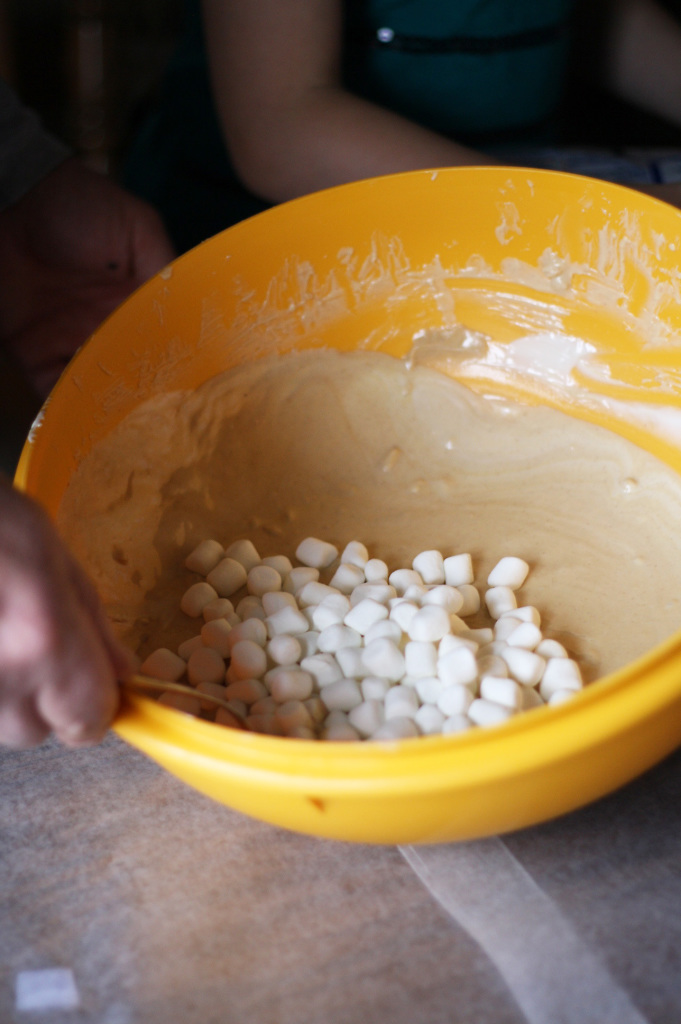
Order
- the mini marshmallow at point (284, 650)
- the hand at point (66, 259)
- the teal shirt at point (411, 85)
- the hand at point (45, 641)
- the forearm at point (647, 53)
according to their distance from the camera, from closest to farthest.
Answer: the hand at point (45, 641)
the mini marshmallow at point (284, 650)
the hand at point (66, 259)
the teal shirt at point (411, 85)
the forearm at point (647, 53)

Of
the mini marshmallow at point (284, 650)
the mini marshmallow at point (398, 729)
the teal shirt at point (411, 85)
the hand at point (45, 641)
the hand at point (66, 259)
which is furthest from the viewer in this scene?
the teal shirt at point (411, 85)

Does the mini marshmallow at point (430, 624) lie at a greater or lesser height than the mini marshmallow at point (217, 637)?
greater

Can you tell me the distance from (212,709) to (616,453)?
0.49 metres

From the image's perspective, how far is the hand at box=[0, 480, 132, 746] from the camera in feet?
1.56

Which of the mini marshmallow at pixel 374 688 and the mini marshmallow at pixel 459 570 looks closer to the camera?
the mini marshmallow at pixel 374 688

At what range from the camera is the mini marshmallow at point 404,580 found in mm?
799

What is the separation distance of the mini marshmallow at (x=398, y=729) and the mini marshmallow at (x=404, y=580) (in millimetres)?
178

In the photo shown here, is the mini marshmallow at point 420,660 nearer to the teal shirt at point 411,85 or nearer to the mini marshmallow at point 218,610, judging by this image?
the mini marshmallow at point 218,610

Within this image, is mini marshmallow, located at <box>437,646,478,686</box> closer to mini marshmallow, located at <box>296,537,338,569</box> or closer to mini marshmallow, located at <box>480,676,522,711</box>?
mini marshmallow, located at <box>480,676,522,711</box>

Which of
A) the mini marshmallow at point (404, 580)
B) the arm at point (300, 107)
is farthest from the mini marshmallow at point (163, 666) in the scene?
the arm at point (300, 107)

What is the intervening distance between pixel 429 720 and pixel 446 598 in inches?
5.4

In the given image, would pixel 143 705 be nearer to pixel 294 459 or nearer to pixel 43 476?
pixel 43 476

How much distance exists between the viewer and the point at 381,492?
915 mm

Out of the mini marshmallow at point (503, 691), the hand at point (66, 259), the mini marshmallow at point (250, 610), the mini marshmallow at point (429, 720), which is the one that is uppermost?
the hand at point (66, 259)
